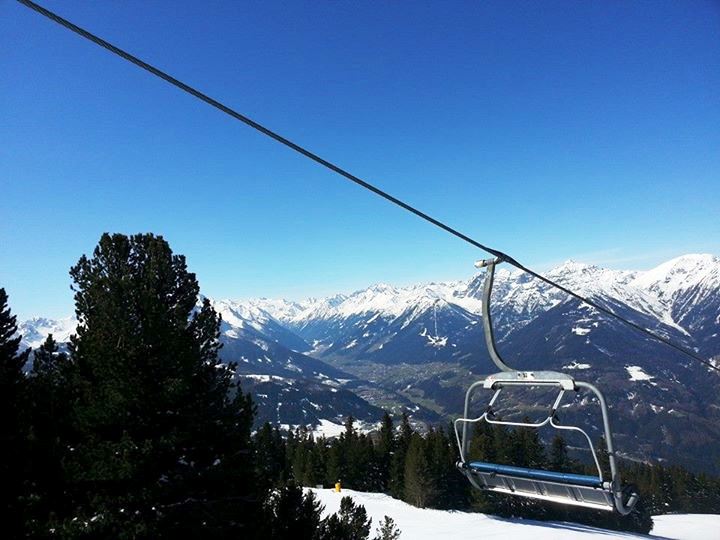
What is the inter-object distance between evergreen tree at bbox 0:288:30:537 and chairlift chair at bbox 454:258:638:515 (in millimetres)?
12784

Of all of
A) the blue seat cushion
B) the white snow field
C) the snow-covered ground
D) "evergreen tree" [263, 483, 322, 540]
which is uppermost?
the blue seat cushion

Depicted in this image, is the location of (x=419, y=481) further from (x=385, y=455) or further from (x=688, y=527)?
(x=688, y=527)

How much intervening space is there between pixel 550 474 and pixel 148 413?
38.7 ft

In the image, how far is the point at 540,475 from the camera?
8281 millimetres

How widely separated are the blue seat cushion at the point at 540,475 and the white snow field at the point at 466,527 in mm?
25954

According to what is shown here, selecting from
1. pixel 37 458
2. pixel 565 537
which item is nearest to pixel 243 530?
pixel 37 458

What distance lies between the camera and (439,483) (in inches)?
2388

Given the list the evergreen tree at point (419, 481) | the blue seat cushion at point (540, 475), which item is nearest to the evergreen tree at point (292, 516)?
the blue seat cushion at point (540, 475)

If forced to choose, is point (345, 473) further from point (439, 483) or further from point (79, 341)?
point (79, 341)

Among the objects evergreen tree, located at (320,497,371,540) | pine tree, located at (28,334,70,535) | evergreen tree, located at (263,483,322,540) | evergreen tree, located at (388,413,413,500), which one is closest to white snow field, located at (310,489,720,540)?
evergreen tree, located at (388,413,413,500)

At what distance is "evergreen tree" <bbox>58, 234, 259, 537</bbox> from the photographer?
12.5 metres

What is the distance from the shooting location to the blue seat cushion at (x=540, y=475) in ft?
25.0

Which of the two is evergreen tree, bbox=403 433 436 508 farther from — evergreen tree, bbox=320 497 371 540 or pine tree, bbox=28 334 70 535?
pine tree, bbox=28 334 70 535

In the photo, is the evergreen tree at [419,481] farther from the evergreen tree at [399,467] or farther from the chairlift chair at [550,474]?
the chairlift chair at [550,474]
